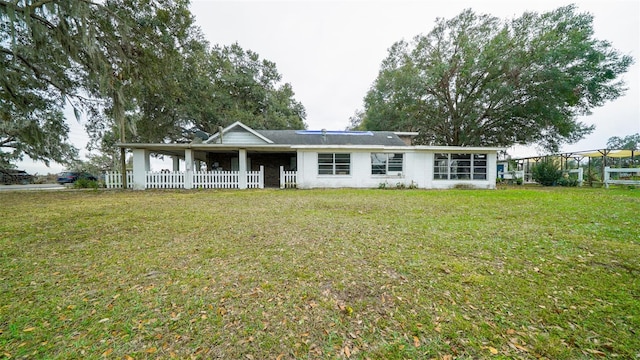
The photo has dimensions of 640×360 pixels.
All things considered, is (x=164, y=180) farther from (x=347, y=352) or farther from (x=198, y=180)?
(x=347, y=352)

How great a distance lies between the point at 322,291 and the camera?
249 centimetres

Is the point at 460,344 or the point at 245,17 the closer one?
the point at 460,344

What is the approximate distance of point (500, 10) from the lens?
18.0 m

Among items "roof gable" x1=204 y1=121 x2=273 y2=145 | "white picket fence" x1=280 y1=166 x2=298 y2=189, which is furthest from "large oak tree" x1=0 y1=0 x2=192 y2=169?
"white picket fence" x1=280 y1=166 x2=298 y2=189

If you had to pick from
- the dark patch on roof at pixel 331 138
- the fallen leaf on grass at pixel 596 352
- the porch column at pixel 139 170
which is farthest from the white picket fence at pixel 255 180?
the fallen leaf on grass at pixel 596 352

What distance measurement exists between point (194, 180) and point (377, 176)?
33.6 feet

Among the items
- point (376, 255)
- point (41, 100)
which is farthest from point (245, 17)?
point (376, 255)

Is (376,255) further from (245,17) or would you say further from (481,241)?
(245,17)

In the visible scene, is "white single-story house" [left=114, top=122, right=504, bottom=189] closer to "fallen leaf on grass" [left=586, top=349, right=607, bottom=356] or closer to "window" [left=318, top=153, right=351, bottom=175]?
"window" [left=318, top=153, right=351, bottom=175]

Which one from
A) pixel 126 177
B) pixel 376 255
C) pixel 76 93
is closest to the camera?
pixel 376 255

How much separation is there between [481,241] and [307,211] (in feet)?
13.2

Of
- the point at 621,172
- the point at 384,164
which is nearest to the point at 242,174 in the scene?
the point at 384,164

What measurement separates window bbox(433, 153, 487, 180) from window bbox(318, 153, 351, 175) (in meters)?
5.21

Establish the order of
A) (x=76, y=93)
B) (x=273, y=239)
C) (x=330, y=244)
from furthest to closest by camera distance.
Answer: (x=76, y=93) < (x=273, y=239) < (x=330, y=244)
